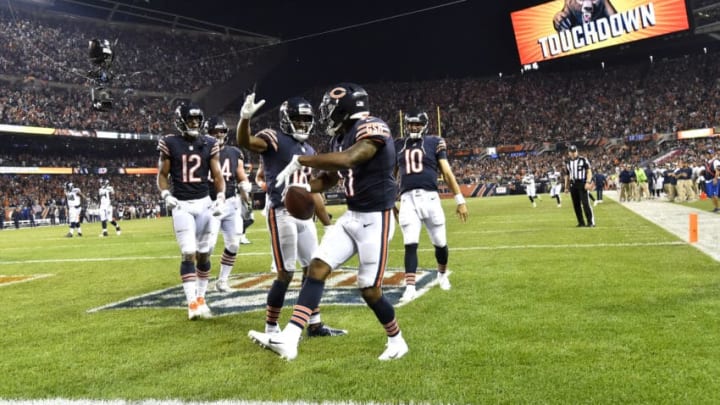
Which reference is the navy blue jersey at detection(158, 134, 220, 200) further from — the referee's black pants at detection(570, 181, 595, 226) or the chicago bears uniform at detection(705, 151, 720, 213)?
the chicago bears uniform at detection(705, 151, 720, 213)

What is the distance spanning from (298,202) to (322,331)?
4.54ft

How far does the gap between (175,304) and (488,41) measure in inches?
2021

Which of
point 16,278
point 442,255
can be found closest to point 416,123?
point 442,255

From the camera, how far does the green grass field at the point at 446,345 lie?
3527 millimetres

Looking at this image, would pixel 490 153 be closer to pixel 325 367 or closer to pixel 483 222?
pixel 483 222

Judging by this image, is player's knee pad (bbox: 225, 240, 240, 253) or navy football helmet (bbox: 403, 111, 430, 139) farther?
player's knee pad (bbox: 225, 240, 240, 253)

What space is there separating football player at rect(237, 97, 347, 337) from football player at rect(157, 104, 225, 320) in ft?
4.57

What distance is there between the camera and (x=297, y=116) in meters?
5.20

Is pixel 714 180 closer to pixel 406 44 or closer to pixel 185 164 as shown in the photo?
pixel 185 164

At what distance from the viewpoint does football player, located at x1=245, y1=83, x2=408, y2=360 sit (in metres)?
4.23

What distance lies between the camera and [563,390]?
338cm

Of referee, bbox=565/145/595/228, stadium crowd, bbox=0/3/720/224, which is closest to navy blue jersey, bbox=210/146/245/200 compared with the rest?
referee, bbox=565/145/595/228

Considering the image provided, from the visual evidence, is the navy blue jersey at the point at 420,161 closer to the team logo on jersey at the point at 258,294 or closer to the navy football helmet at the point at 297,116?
the team logo on jersey at the point at 258,294

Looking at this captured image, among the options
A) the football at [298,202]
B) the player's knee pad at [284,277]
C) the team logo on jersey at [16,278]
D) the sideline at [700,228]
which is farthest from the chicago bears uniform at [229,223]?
the sideline at [700,228]
